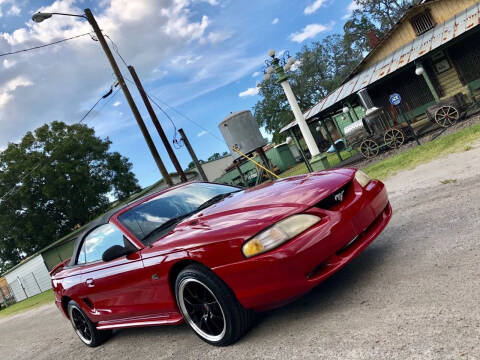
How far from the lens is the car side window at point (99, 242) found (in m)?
4.25

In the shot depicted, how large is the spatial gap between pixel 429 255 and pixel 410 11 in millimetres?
17633

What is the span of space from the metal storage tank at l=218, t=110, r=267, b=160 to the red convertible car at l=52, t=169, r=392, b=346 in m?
13.7

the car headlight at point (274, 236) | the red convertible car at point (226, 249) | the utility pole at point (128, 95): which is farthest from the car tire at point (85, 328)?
the utility pole at point (128, 95)

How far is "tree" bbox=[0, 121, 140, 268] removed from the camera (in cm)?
3694

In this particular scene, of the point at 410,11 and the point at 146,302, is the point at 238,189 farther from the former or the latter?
the point at 410,11

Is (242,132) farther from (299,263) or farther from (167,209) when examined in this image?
(299,263)

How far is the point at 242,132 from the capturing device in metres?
18.2

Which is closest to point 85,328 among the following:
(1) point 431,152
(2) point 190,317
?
(2) point 190,317

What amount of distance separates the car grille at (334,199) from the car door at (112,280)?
167cm

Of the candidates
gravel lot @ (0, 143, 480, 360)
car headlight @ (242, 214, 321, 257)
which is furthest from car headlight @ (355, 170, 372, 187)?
car headlight @ (242, 214, 321, 257)

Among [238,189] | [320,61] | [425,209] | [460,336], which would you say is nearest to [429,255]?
[460,336]

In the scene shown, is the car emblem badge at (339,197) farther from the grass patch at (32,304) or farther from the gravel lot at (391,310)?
the grass patch at (32,304)

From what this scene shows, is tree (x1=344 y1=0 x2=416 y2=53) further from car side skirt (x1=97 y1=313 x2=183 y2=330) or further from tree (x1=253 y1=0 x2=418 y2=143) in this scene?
car side skirt (x1=97 y1=313 x2=183 y2=330)

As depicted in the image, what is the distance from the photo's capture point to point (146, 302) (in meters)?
3.87
